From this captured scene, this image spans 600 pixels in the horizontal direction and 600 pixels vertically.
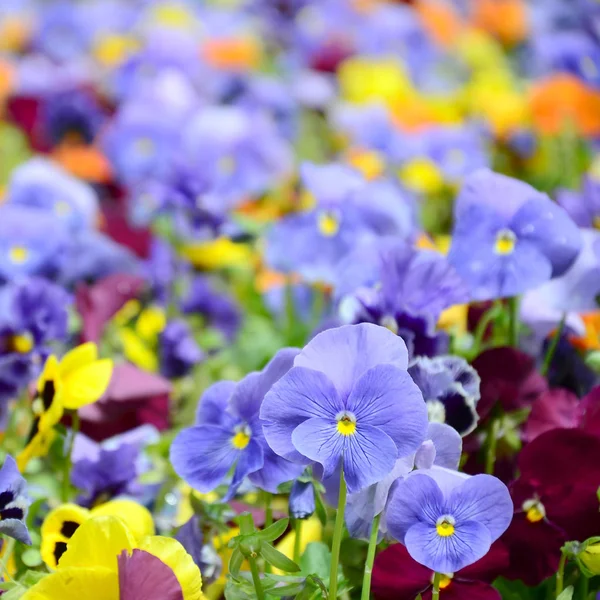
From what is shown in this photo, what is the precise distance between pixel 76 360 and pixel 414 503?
26 centimetres

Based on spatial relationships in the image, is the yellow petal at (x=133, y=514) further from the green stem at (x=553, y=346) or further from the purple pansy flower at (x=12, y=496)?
the green stem at (x=553, y=346)

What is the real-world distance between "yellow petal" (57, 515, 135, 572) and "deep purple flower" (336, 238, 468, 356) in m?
0.23

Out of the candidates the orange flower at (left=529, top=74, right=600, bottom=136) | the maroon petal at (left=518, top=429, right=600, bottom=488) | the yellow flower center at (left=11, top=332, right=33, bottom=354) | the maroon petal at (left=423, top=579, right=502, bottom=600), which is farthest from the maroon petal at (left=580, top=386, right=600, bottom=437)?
the orange flower at (left=529, top=74, right=600, bottom=136)

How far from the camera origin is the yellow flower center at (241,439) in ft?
1.87

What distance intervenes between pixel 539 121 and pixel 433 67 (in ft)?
1.70

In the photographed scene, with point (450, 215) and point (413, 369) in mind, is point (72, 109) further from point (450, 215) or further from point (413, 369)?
point (413, 369)

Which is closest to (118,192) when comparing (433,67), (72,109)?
(72,109)

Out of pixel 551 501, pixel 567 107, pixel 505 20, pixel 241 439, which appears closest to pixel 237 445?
pixel 241 439

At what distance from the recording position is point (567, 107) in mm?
1594

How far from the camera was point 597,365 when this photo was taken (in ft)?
2.18

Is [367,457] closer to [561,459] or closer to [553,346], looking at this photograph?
[561,459]

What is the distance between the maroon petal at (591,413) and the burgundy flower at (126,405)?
0.38 m

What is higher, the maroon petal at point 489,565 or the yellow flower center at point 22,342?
the maroon petal at point 489,565

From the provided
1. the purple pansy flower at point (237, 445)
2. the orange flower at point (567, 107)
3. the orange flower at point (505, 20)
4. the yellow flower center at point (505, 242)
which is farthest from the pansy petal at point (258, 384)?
the orange flower at point (505, 20)
